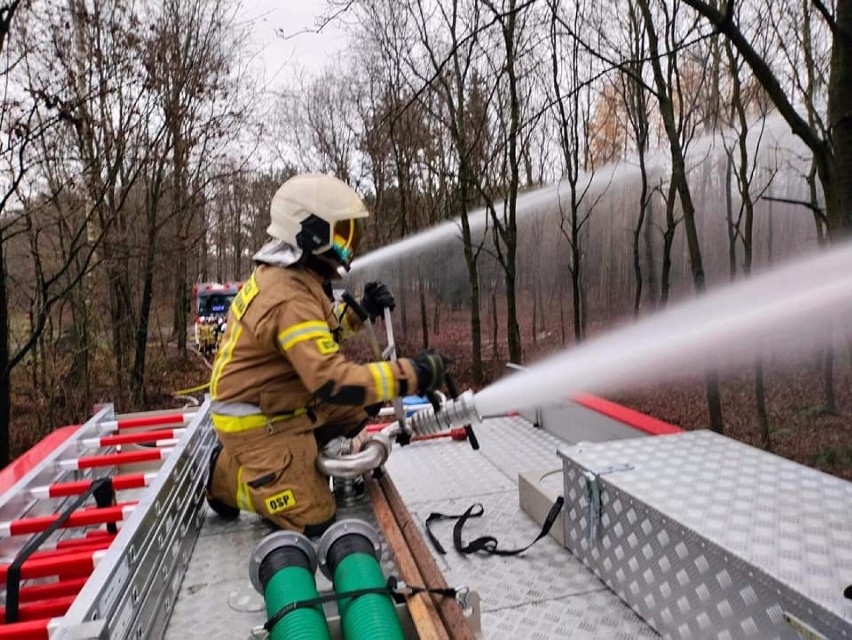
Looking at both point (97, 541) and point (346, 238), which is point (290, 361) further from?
point (97, 541)

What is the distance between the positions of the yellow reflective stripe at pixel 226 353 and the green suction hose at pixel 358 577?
909 mm

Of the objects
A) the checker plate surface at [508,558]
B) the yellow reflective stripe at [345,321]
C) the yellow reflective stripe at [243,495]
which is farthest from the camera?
the yellow reflective stripe at [345,321]

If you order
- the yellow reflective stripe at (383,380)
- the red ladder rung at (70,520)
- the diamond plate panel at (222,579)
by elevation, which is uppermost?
the yellow reflective stripe at (383,380)

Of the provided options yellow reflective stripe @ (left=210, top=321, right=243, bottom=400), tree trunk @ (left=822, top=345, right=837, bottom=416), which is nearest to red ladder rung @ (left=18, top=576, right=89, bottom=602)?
yellow reflective stripe @ (left=210, top=321, right=243, bottom=400)

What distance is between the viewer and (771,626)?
1567 millimetres

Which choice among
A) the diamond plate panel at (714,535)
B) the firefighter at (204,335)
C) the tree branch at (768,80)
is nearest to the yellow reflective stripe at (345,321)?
the diamond plate panel at (714,535)

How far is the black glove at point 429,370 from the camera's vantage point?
2.44 metres

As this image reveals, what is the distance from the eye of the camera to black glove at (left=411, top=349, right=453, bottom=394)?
244cm

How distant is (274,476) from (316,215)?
3.60ft

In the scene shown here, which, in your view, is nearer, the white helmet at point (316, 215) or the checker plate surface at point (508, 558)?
the checker plate surface at point (508, 558)

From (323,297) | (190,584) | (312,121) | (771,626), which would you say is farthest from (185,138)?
(771,626)

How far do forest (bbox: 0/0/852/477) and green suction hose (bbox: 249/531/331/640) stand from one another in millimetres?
3365

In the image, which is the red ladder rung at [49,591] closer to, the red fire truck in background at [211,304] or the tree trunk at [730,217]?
the tree trunk at [730,217]

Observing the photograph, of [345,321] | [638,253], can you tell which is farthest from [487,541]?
[638,253]
